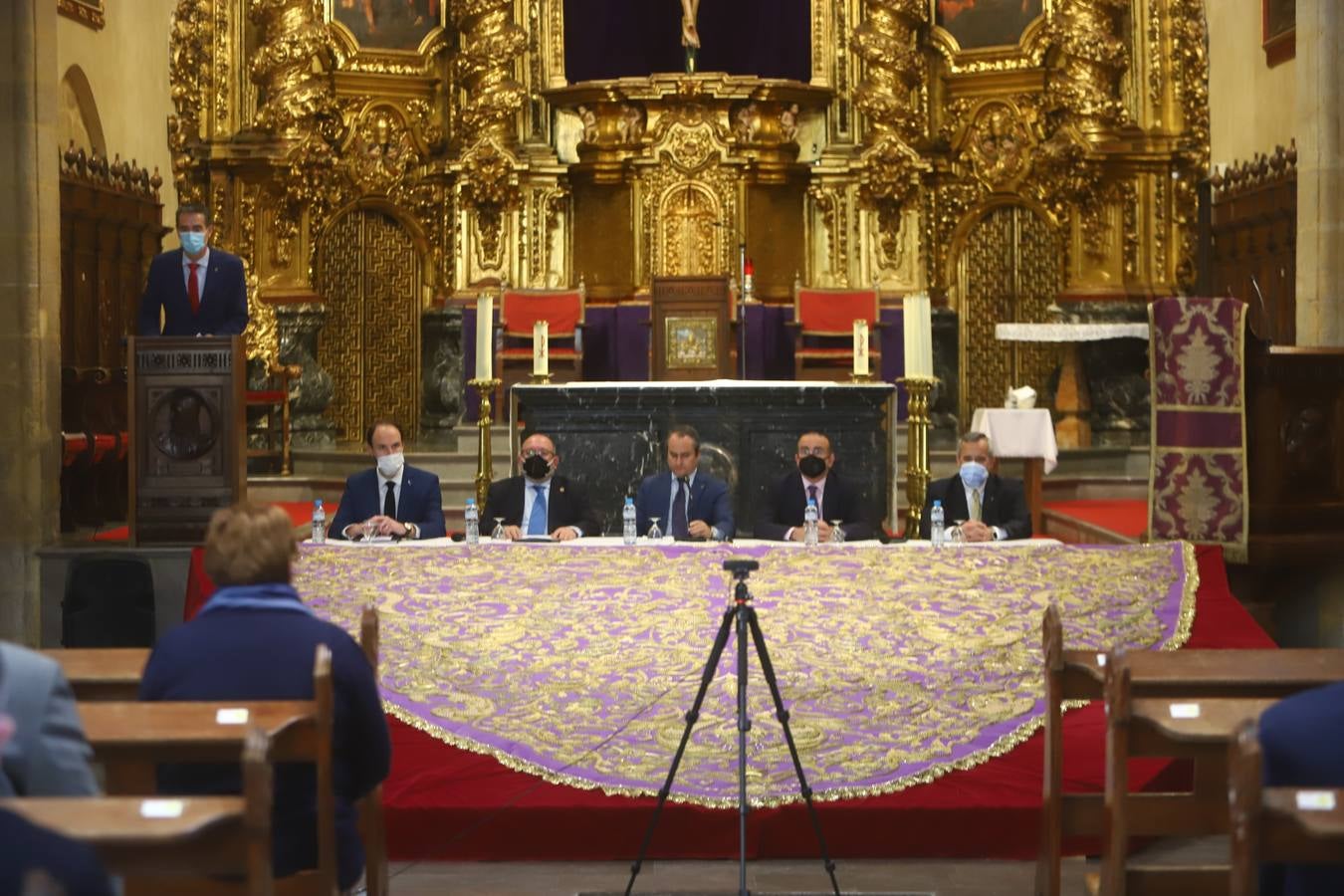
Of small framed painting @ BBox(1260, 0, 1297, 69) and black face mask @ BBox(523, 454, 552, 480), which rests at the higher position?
small framed painting @ BBox(1260, 0, 1297, 69)

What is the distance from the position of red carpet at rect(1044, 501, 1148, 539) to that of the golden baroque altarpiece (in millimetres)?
2513

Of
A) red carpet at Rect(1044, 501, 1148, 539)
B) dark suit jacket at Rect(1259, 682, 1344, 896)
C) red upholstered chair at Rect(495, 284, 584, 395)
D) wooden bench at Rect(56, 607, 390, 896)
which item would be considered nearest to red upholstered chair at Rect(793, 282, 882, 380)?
red upholstered chair at Rect(495, 284, 584, 395)

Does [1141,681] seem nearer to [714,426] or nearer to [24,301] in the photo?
[714,426]

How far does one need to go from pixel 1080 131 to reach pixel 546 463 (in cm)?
774

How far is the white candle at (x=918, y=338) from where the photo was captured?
10578mm

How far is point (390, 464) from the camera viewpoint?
9.34m

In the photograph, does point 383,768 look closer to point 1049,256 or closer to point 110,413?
point 110,413

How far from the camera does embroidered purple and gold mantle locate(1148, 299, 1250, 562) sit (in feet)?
30.3

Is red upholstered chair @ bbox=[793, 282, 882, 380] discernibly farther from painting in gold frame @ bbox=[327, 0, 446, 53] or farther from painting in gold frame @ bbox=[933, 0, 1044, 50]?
painting in gold frame @ bbox=[327, 0, 446, 53]

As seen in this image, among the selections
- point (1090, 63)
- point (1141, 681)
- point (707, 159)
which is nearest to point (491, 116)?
point (707, 159)

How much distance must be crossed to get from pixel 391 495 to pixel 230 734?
5037 mm

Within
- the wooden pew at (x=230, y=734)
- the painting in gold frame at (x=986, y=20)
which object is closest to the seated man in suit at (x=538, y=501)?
the wooden pew at (x=230, y=734)

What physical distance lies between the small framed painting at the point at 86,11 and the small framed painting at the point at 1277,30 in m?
9.12

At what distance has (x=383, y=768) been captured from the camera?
4977mm
